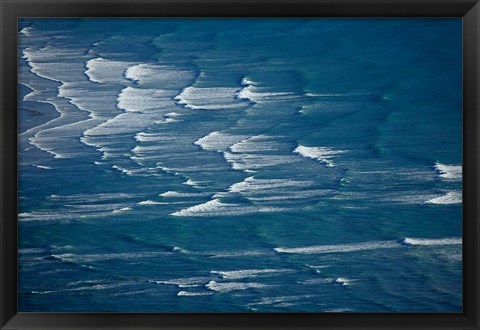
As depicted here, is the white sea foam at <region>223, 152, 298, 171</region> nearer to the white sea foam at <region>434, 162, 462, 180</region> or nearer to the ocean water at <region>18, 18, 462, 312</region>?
the ocean water at <region>18, 18, 462, 312</region>

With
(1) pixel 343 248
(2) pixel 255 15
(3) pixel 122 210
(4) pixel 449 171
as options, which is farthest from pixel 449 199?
(3) pixel 122 210

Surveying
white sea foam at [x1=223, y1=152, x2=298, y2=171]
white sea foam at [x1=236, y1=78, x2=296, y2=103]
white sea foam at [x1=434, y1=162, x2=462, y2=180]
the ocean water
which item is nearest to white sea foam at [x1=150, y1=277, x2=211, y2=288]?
the ocean water

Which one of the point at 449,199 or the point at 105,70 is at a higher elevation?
the point at 105,70

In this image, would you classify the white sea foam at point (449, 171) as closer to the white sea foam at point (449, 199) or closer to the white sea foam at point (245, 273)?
the white sea foam at point (449, 199)

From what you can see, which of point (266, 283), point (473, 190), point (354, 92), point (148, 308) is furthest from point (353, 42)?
point (148, 308)

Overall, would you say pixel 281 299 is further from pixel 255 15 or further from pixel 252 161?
pixel 255 15
